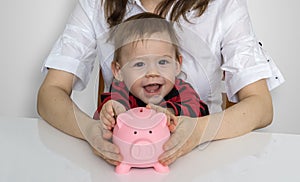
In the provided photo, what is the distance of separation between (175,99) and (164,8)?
339mm

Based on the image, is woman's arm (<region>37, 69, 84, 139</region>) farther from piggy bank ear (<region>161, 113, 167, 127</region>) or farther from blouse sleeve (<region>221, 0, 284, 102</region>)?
blouse sleeve (<region>221, 0, 284, 102</region>)

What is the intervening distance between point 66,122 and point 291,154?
0.39m

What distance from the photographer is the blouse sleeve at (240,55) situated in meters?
0.95

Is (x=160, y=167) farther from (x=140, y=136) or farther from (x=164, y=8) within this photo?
(x=164, y=8)

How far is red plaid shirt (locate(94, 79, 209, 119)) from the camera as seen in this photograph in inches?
27.6

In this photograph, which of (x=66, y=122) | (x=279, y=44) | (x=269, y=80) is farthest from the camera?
(x=279, y=44)

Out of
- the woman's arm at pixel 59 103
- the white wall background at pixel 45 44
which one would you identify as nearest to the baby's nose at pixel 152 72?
the woman's arm at pixel 59 103

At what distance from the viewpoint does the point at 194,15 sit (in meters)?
1.05

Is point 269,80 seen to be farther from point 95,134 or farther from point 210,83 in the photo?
point 95,134

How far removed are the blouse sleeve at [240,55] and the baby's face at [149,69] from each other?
0.91 feet

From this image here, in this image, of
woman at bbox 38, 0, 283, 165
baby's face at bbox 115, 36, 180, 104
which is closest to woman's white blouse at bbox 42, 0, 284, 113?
woman at bbox 38, 0, 283, 165

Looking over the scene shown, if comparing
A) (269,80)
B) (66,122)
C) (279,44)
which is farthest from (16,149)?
(279,44)

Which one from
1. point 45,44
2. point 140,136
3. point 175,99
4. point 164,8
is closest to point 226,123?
point 175,99

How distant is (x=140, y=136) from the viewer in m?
0.64
